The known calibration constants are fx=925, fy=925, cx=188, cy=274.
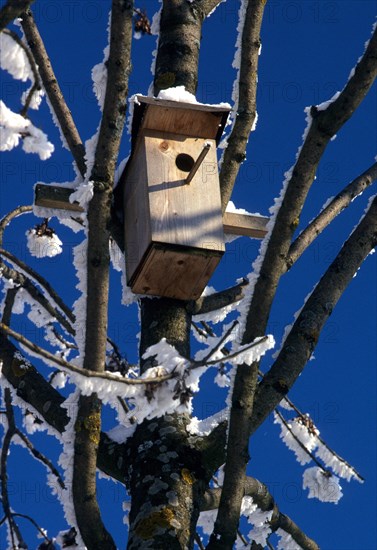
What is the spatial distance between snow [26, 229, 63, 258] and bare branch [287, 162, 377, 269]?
1522 millimetres

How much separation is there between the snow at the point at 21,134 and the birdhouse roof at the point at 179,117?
0.96 m

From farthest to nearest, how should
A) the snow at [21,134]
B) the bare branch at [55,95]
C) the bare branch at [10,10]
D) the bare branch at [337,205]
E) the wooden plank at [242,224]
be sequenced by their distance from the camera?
the wooden plank at [242,224]
the bare branch at [337,205]
the bare branch at [55,95]
the snow at [21,134]
the bare branch at [10,10]

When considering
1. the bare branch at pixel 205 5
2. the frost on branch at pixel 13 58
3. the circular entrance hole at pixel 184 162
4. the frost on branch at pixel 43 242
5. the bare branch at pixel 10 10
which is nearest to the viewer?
the bare branch at pixel 10 10

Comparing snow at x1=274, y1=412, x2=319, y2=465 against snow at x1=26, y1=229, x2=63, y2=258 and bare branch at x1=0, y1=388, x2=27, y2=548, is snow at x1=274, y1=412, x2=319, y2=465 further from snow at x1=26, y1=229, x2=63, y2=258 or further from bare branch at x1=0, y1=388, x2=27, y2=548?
snow at x1=26, y1=229, x2=63, y2=258

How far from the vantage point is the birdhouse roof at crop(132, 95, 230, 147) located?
345 centimetres

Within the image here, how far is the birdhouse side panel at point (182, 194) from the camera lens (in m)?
3.33

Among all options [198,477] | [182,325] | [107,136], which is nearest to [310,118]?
[107,136]

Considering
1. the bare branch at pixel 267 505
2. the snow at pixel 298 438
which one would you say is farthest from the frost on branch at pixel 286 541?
the snow at pixel 298 438

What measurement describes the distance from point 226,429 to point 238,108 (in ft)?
3.79

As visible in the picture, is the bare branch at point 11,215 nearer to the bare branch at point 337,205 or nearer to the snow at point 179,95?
the snow at point 179,95

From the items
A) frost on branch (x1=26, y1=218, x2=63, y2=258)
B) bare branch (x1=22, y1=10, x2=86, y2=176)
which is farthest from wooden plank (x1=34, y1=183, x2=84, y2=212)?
frost on branch (x1=26, y1=218, x2=63, y2=258)

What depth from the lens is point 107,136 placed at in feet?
8.96

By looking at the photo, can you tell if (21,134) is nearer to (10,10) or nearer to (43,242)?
(10,10)

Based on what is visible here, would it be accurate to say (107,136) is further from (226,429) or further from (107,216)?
(226,429)
